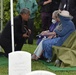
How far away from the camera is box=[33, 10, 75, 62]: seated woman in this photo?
26.3ft

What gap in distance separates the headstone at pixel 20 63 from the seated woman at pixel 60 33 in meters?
3.98

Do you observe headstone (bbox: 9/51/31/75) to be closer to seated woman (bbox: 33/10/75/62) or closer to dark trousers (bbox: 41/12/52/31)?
seated woman (bbox: 33/10/75/62)

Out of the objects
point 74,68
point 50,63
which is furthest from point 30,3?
point 74,68

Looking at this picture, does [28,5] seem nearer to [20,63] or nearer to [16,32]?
[16,32]

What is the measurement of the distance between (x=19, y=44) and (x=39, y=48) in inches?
27.7

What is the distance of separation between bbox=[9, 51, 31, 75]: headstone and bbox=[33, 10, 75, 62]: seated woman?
157 inches

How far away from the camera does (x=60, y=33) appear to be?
811 cm

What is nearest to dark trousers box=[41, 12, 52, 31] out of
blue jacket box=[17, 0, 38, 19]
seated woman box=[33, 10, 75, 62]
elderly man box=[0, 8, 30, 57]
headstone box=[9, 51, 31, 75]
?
blue jacket box=[17, 0, 38, 19]

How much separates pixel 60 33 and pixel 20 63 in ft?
13.4

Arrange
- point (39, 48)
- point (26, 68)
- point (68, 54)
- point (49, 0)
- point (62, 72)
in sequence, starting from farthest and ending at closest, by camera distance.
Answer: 1. point (49, 0)
2. point (39, 48)
3. point (68, 54)
4. point (62, 72)
5. point (26, 68)

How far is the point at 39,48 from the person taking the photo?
28.1 feet

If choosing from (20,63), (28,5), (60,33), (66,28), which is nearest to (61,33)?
(60,33)

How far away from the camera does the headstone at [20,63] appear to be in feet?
13.2

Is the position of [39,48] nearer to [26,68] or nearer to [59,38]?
[59,38]
